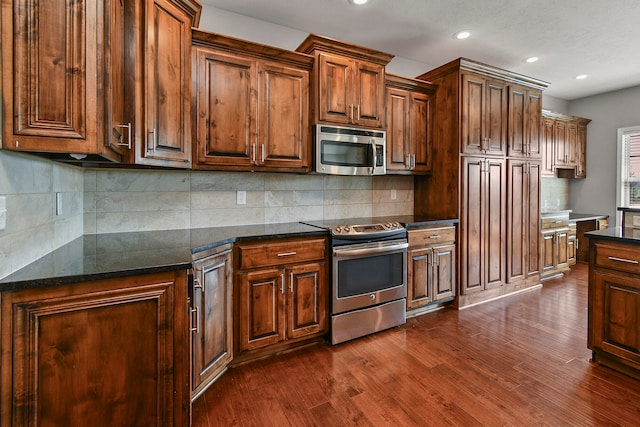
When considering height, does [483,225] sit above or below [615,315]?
above

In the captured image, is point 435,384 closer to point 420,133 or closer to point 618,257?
point 618,257

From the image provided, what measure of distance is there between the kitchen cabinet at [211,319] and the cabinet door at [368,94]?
1792mm

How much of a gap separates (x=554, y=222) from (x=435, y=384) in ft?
12.3

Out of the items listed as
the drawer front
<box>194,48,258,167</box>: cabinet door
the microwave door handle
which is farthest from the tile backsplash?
the drawer front

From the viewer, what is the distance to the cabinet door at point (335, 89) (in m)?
2.73

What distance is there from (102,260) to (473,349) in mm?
2674

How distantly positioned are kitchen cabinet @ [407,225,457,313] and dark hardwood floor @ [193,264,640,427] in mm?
350

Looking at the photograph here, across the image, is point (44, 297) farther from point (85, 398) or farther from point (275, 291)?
point (275, 291)

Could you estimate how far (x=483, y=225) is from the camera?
354 centimetres

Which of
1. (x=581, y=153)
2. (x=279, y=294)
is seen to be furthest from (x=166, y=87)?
(x=581, y=153)

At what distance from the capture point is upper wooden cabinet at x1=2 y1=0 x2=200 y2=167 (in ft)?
3.90

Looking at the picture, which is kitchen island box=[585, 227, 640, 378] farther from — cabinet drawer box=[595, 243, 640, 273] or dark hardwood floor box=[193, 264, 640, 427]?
dark hardwood floor box=[193, 264, 640, 427]

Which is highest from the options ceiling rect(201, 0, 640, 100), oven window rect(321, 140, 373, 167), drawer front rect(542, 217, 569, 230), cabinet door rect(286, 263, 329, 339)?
ceiling rect(201, 0, 640, 100)

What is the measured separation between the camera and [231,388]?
79.7 inches
